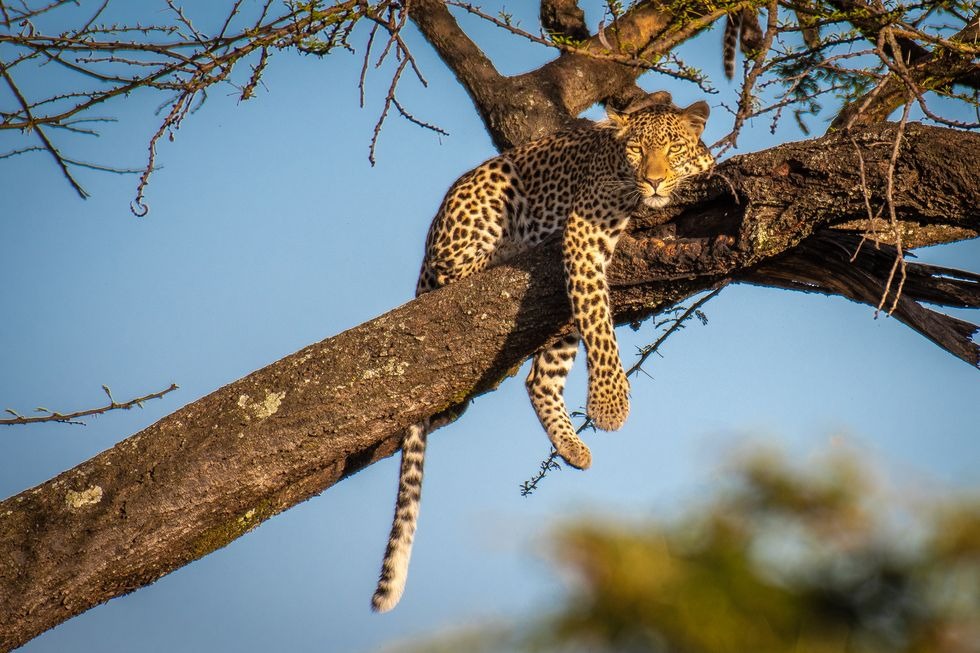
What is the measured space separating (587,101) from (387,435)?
4083mm

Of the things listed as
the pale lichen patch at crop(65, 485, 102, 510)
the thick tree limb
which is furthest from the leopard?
the pale lichen patch at crop(65, 485, 102, 510)

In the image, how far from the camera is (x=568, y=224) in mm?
5934

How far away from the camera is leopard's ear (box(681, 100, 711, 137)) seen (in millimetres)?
6727

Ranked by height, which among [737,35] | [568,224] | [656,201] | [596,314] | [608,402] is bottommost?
[608,402]

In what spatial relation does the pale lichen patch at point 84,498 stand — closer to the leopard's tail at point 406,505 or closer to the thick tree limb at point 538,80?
the leopard's tail at point 406,505

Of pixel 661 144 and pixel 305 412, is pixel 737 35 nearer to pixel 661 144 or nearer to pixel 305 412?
pixel 661 144

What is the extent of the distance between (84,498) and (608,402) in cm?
264

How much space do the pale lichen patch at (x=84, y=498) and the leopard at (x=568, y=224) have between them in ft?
5.25

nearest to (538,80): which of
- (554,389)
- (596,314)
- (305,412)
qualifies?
(554,389)

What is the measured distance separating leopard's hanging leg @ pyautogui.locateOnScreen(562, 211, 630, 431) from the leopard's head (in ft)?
1.04

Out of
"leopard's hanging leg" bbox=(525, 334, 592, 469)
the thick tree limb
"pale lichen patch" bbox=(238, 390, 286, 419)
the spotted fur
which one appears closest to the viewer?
"pale lichen patch" bbox=(238, 390, 286, 419)

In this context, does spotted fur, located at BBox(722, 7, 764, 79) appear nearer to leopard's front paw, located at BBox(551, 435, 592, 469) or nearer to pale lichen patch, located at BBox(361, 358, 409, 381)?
leopard's front paw, located at BBox(551, 435, 592, 469)

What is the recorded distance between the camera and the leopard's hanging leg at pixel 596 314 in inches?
217

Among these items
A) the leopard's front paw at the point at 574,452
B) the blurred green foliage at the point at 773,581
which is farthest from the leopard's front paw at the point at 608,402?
the blurred green foliage at the point at 773,581
